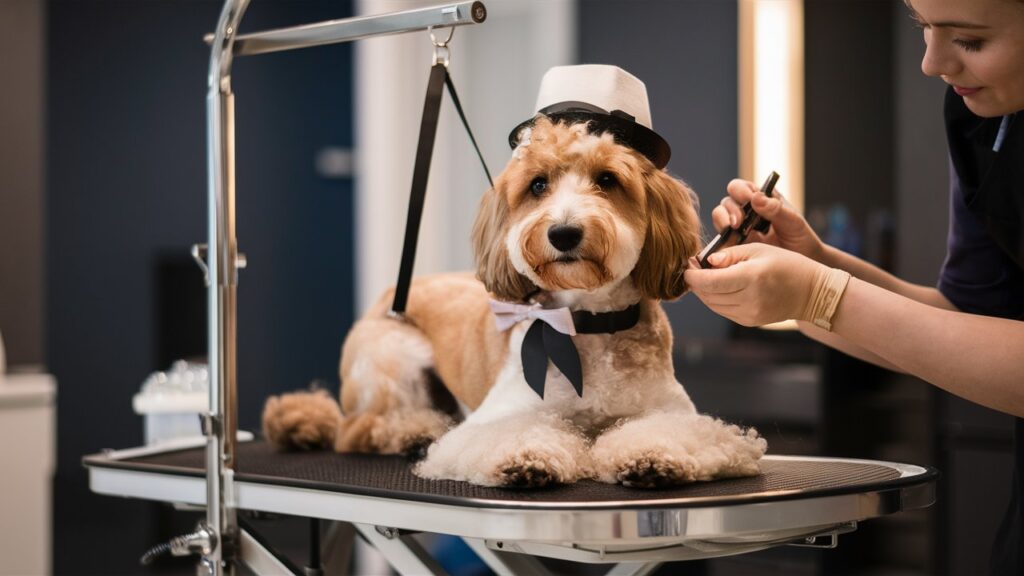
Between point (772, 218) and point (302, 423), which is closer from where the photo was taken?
point (772, 218)

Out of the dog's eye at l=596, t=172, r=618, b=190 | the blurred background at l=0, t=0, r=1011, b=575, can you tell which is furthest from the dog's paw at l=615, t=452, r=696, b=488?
the blurred background at l=0, t=0, r=1011, b=575

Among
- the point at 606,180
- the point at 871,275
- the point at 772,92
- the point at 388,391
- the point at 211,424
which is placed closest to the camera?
the point at 606,180

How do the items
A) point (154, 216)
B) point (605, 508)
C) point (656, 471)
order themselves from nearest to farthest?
point (605, 508), point (656, 471), point (154, 216)

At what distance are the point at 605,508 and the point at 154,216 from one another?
436 cm

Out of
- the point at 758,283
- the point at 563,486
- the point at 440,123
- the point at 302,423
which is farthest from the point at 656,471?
the point at 440,123

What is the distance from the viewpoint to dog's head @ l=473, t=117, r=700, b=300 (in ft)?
4.41

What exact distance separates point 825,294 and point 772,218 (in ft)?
1.04

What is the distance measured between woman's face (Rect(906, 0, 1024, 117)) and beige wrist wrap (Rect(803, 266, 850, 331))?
1.02 ft

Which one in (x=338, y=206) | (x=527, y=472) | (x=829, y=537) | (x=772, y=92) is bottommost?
(x=829, y=537)

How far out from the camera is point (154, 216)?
5.01 metres

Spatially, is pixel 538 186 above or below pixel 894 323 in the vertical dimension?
above

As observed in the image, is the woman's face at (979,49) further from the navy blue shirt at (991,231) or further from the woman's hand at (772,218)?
the woman's hand at (772,218)

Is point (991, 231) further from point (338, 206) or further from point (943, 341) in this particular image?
point (338, 206)

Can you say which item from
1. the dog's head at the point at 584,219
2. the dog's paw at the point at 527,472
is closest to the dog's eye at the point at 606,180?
the dog's head at the point at 584,219
